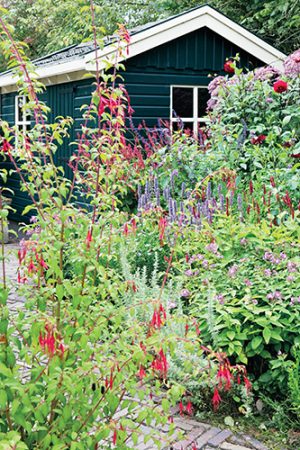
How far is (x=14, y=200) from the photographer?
13.0 m

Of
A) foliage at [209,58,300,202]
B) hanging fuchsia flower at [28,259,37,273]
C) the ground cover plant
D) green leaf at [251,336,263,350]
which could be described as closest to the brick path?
the ground cover plant

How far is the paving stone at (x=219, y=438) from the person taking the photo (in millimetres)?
3316

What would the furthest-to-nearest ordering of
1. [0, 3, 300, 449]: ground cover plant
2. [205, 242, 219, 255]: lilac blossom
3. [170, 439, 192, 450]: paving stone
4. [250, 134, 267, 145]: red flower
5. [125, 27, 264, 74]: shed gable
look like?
[125, 27, 264, 74]: shed gable, [250, 134, 267, 145]: red flower, [205, 242, 219, 255]: lilac blossom, [170, 439, 192, 450]: paving stone, [0, 3, 300, 449]: ground cover plant

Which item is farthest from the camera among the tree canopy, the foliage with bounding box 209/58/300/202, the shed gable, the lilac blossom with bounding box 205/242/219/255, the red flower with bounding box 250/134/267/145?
Answer: the tree canopy

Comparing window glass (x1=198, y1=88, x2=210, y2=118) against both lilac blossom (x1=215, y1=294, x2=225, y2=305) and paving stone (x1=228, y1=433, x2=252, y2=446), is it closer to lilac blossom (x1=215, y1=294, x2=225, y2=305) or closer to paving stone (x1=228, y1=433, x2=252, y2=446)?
lilac blossom (x1=215, y1=294, x2=225, y2=305)

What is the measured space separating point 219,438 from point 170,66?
7777 mm

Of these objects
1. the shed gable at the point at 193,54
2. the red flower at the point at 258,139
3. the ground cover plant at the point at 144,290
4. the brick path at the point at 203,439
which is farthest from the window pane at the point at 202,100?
the brick path at the point at 203,439

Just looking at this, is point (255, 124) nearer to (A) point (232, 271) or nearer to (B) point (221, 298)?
(A) point (232, 271)

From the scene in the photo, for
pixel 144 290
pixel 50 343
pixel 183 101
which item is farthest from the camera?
pixel 183 101

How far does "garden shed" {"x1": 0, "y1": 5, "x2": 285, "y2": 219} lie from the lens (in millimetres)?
9805

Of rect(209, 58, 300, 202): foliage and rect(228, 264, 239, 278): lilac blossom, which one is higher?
rect(209, 58, 300, 202): foliage

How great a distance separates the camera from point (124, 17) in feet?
63.8

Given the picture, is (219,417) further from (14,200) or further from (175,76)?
(14,200)

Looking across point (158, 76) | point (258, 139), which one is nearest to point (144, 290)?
point (258, 139)
